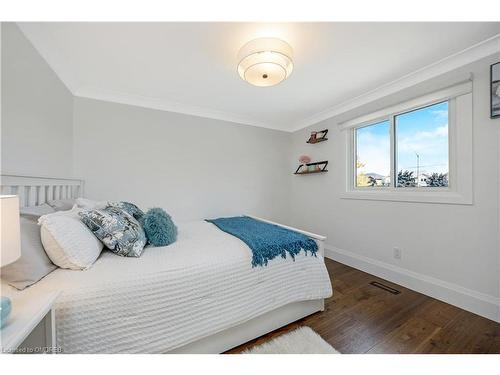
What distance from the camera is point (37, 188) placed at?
154 cm

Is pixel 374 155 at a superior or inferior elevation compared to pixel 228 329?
superior

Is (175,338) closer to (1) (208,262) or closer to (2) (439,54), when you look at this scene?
(1) (208,262)

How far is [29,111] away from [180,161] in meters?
1.54

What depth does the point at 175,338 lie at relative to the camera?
111 cm

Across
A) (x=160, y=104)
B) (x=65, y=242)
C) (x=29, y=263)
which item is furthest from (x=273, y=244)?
(x=160, y=104)

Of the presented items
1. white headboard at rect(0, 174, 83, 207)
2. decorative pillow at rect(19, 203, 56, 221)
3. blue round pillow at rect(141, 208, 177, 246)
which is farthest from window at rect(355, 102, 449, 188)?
white headboard at rect(0, 174, 83, 207)

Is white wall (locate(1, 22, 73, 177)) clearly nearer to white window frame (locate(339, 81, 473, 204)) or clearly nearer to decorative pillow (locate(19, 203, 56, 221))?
decorative pillow (locate(19, 203, 56, 221))

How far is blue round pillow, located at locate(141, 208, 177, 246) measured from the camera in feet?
4.96

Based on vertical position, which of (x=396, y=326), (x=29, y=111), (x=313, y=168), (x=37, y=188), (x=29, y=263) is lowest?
(x=396, y=326)

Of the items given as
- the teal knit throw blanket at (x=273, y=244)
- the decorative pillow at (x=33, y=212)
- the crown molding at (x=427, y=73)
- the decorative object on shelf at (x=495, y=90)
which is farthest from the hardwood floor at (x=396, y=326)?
the crown molding at (x=427, y=73)

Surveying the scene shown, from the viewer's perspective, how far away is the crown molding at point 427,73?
1605 mm

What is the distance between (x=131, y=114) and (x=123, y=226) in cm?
184

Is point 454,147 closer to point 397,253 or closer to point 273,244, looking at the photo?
point 397,253
